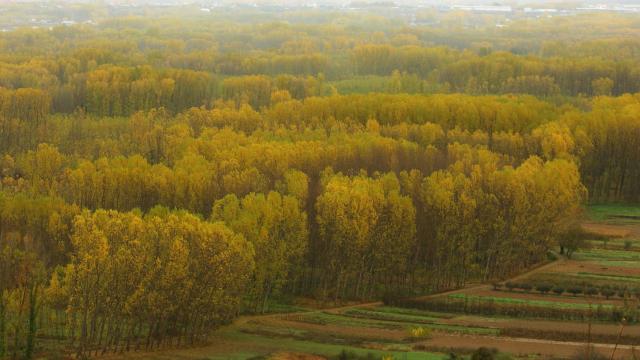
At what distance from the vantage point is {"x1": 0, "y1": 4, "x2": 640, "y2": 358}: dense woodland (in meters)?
39.2

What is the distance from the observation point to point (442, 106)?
258 ft

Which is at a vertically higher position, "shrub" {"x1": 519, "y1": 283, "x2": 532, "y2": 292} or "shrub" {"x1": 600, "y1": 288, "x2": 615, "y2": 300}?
"shrub" {"x1": 600, "y1": 288, "x2": 615, "y2": 300}

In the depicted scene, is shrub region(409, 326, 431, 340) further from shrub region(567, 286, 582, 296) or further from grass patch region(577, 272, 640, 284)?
grass patch region(577, 272, 640, 284)

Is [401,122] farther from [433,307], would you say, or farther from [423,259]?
[433,307]

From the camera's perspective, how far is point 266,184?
52781 mm

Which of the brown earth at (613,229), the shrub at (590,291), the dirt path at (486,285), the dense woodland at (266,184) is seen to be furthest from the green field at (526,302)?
the brown earth at (613,229)

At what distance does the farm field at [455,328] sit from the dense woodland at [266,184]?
1596mm

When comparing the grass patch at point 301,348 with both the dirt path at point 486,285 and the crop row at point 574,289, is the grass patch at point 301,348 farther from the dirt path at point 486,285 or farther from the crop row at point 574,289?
the crop row at point 574,289

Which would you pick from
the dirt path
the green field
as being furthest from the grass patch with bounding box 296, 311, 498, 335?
the green field

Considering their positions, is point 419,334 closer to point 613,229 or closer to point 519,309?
point 519,309

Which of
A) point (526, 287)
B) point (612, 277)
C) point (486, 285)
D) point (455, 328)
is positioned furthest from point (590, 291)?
point (455, 328)

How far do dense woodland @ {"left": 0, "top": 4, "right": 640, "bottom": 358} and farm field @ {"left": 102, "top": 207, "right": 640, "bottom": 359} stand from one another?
1.60 meters

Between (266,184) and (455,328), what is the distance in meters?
13.8

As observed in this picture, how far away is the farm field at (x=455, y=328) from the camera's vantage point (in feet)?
127
